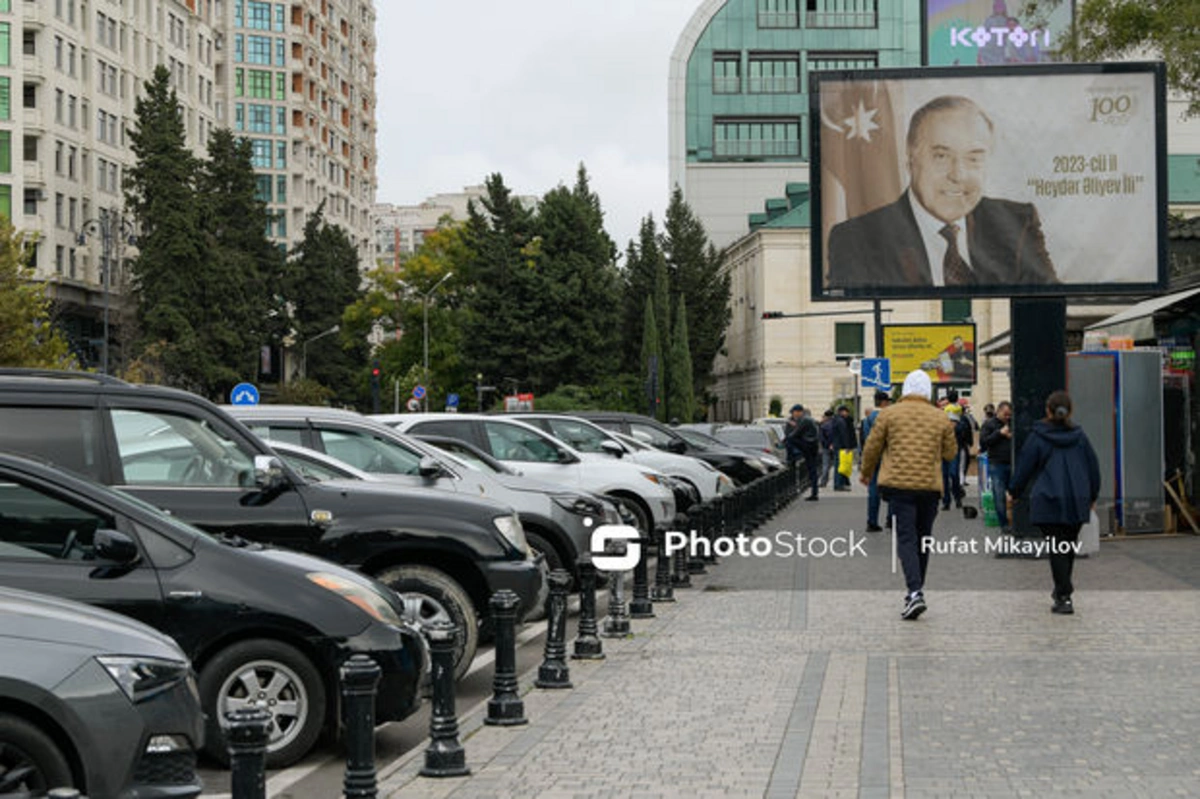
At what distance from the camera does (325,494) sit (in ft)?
32.1

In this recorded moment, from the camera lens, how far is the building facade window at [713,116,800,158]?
347ft

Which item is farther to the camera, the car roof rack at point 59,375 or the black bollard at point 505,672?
the car roof rack at point 59,375

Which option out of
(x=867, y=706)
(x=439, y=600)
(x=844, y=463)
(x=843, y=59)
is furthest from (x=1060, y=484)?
(x=843, y=59)

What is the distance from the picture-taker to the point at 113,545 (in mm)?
7020

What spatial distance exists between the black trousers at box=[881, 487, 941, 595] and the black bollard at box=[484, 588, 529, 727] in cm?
534

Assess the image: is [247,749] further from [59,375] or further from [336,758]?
[59,375]

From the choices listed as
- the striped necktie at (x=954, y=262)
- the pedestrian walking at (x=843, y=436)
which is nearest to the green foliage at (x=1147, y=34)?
the striped necktie at (x=954, y=262)

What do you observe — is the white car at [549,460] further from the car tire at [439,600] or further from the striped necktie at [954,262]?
the car tire at [439,600]

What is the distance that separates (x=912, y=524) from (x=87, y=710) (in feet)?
29.5

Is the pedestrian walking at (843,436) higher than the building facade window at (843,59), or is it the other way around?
the building facade window at (843,59)

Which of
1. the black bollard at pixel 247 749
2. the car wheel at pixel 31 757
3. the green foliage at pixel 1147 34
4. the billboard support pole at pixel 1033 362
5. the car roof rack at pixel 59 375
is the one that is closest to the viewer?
the black bollard at pixel 247 749

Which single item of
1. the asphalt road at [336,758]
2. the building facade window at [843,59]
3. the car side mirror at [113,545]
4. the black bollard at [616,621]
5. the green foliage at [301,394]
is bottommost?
the asphalt road at [336,758]

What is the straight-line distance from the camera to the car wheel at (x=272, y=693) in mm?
7797

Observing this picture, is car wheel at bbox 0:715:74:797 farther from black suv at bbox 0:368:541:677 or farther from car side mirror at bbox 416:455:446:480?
car side mirror at bbox 416:455:446:480
